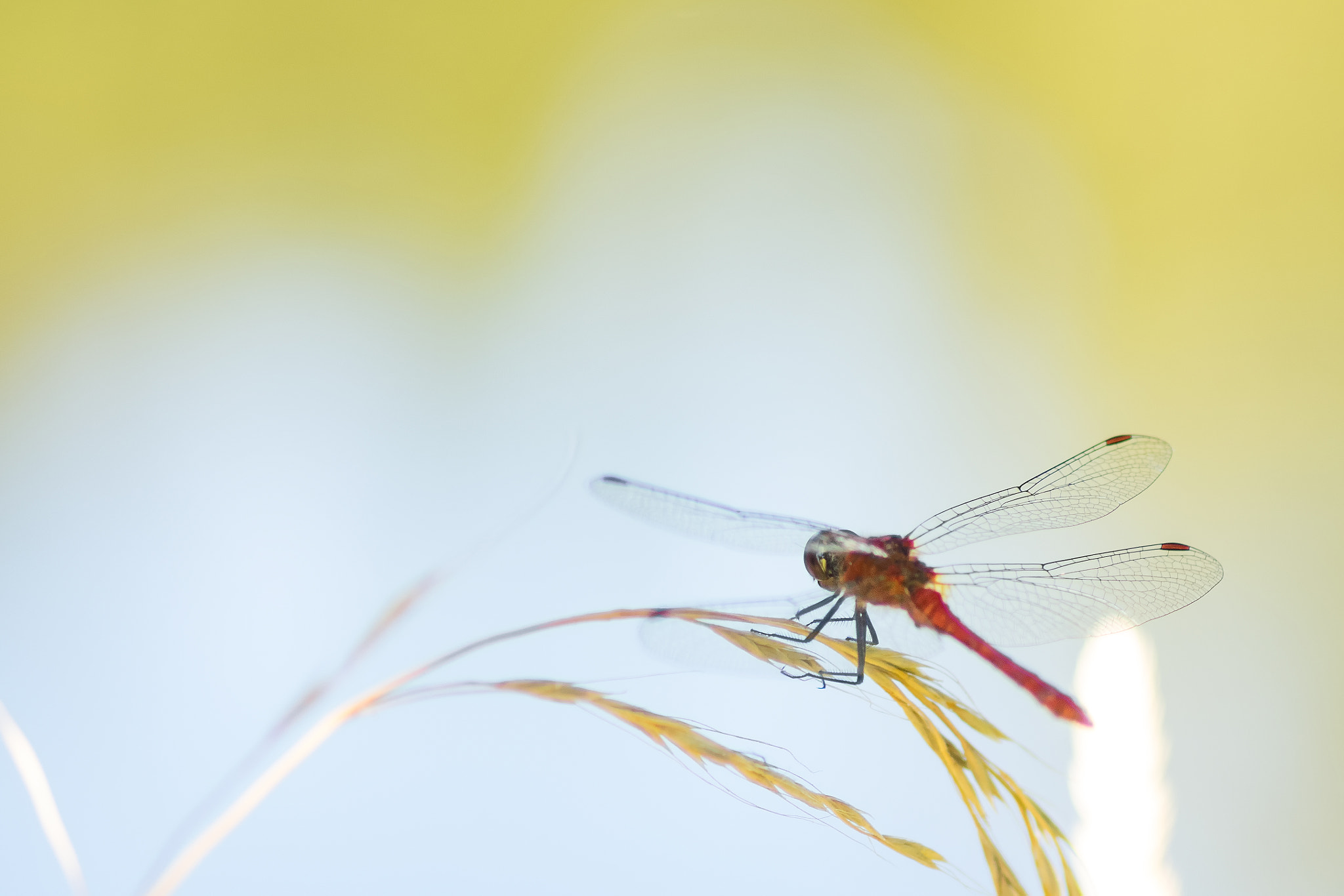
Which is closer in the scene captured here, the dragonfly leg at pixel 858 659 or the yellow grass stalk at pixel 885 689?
the yellow grass stalk at pixel 885 689

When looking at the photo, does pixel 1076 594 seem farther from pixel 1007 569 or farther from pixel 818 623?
pixel 818 623

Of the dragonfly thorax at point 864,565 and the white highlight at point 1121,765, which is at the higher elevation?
the dragonfly thorax at point 864,565

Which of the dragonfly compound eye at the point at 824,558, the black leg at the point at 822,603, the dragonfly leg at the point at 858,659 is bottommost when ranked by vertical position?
the dragonfly leg at the point at 858,659

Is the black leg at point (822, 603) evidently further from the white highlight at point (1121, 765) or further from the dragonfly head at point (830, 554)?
the white highlight at point (1121, 765)

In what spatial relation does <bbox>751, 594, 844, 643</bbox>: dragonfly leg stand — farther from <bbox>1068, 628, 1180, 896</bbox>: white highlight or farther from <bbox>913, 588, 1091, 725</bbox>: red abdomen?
<bbox>1068, 628, 1180, 896</bbox>: white highlight

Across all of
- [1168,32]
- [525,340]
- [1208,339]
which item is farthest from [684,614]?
[1168,32]

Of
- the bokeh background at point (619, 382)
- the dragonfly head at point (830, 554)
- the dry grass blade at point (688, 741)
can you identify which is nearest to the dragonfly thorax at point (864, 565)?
the dragonfly head at point (830, 554)

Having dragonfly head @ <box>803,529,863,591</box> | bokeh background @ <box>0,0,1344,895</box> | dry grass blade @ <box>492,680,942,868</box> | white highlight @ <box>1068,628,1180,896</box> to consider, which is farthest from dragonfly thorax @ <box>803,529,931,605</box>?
white highlight @ <box>1068,628,1180,896</box>

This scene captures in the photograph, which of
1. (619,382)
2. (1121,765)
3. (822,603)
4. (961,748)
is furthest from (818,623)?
(1121,765)
